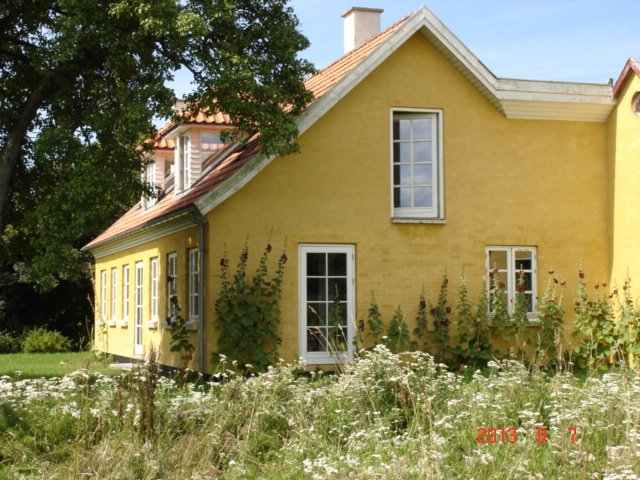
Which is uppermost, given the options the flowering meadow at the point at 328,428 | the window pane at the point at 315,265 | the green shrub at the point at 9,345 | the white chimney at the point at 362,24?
the white chimney at the point at 362,24

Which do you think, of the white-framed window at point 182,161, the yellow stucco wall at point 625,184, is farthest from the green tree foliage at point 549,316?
the white-framed window at point 182,161

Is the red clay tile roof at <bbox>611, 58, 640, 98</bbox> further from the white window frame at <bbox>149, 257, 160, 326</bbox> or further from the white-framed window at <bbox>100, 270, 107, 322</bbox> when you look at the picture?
the white-framed window at <bbox>100, 270, 107, 322</bbox>

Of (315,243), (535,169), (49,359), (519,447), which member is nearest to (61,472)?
(519,447)

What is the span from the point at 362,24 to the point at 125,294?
967 centimetres

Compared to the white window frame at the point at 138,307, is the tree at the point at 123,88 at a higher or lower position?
higher

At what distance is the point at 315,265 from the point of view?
18.5 meters

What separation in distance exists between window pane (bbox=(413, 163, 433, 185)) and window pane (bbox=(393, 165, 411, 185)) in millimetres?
132

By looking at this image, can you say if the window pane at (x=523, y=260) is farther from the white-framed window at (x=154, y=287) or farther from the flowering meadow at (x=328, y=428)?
the flowering meadow at (x=328, y=428)

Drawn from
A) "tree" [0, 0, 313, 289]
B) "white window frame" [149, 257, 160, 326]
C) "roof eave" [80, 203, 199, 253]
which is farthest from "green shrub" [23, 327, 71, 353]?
"tree" [0, 0, 313, 289]

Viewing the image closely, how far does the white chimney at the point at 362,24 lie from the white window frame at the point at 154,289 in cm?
685

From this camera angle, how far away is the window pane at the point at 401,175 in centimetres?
1925

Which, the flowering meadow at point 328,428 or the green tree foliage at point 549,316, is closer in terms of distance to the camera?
the flowering meadow at point 328,428

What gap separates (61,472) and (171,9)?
29.6 feet
